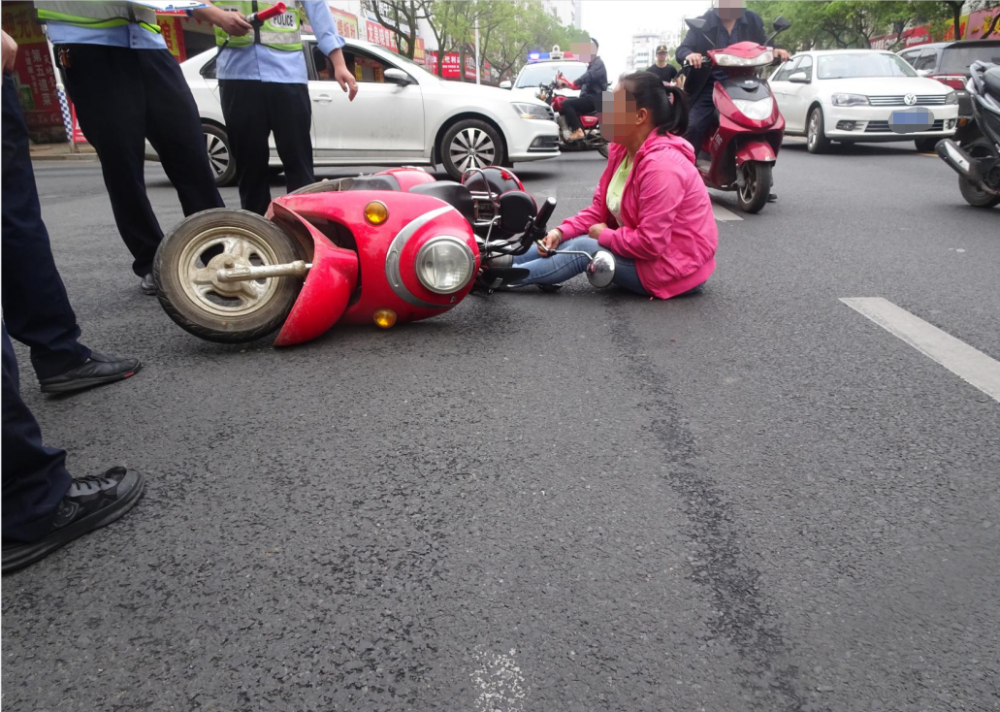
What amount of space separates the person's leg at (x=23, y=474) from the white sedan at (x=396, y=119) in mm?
7272

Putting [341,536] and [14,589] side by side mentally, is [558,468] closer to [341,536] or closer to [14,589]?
[341,536]

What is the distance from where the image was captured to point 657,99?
369cm

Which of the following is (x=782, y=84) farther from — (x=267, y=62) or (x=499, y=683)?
(x=499, y=683)

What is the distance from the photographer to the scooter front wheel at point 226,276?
9.87 feet

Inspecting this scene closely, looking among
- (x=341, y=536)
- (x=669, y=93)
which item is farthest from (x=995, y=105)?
(x=341, y=536)

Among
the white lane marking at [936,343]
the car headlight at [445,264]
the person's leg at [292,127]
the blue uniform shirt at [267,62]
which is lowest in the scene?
the white lane marking at [936,343]

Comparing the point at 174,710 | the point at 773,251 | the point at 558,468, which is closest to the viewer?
the point at 174,710

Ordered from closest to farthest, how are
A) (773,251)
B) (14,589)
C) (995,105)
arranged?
(14,589) < (773,251) < (995,105)

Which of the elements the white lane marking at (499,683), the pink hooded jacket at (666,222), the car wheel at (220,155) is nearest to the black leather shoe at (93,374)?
the white lane marking at (499,683)

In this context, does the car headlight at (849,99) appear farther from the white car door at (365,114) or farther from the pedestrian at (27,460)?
the pedestrian at (27,460)

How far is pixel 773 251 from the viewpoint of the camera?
201 inches

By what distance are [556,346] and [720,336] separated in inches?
28.5

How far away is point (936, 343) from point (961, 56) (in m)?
12.8

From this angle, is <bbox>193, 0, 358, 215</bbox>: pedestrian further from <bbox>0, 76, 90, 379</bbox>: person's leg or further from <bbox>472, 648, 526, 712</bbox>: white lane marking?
<bbox>472, 648, 526, 712</bbox>: white lane marking
